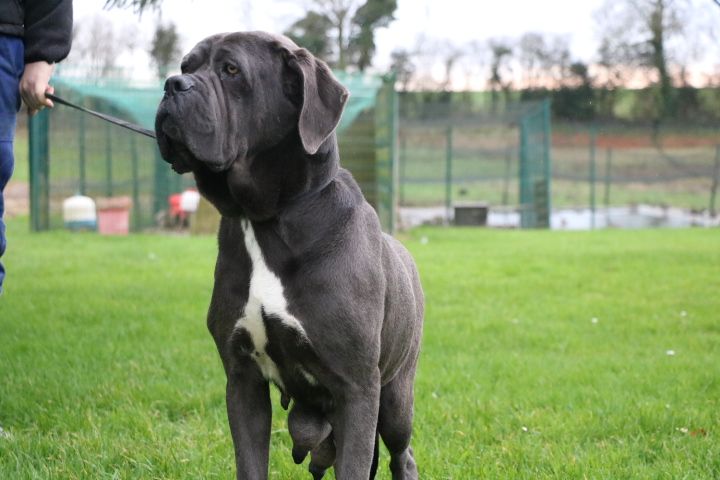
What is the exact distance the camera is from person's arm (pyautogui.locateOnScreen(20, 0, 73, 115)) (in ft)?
11.1

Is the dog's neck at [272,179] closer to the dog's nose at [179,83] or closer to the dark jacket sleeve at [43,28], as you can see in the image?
the dog's nose at [179,83]

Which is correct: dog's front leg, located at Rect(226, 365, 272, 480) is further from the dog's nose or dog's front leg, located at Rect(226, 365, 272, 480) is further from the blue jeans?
the blue jeans

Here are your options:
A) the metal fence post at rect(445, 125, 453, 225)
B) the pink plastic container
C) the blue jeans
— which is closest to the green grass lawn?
the blue jeans

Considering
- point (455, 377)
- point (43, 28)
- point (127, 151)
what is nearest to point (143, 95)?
point (127, 151)

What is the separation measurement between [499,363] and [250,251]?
120 inches

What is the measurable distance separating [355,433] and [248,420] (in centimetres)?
39

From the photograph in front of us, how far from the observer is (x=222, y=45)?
7.88 ft

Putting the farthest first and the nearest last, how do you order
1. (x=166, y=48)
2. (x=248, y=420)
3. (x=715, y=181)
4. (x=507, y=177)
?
(x=166, y=48) → (x=507, y=177) → (x=715, y=181) → (x=248, y=420)

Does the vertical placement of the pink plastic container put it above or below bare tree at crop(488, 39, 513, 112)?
below

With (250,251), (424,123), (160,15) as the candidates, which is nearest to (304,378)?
(250,251)

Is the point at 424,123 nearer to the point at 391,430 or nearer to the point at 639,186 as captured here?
the point at 639,186

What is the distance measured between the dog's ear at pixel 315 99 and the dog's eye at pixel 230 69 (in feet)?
0.53

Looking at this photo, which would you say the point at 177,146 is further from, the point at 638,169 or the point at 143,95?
the point at 638,169

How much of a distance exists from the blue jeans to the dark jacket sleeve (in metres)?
0.05
